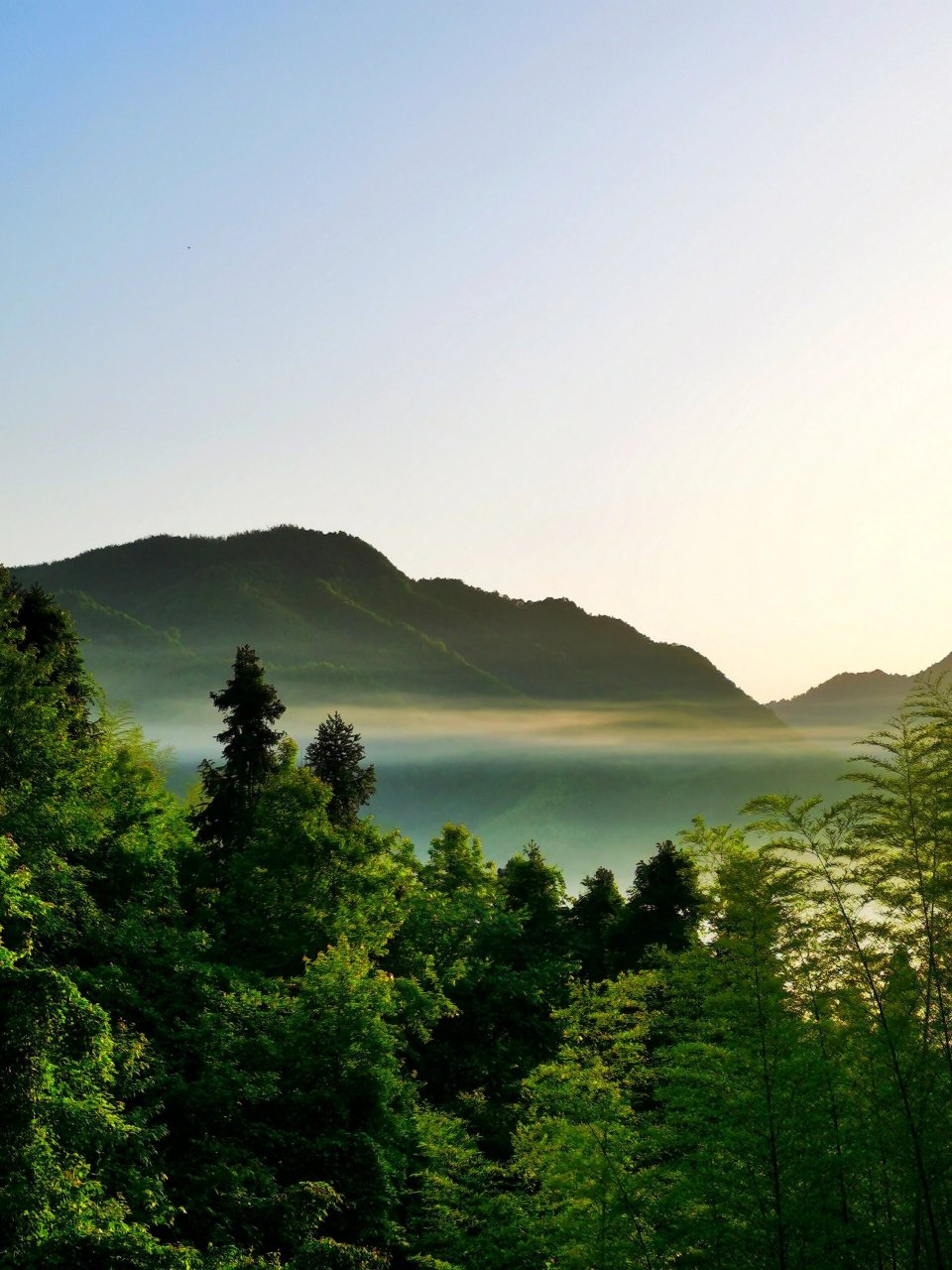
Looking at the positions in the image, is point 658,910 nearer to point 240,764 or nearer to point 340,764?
point 340,764

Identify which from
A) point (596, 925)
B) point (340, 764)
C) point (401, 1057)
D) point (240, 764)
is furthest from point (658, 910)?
point (240, 764)

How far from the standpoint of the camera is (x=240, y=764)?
135ft

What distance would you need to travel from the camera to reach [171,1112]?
1032 inches

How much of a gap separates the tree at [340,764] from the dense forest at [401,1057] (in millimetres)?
8413

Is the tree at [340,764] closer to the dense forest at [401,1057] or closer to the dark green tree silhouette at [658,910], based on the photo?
the dense forest at [401,1057]

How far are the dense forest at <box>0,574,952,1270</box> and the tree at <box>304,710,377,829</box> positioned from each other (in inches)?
331

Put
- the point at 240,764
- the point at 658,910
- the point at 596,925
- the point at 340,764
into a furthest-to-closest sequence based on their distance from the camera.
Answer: the point at 596,925, the point at 658,910, the point at 340,764, the point at 240,764

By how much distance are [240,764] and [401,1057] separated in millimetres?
12107

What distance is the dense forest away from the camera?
19812 millimetres

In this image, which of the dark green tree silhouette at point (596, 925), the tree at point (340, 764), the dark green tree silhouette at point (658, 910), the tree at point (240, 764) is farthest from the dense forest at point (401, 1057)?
the dark green tree silhouette at point (596, 925)

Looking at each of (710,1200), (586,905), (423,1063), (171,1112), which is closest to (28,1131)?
(171,1112)

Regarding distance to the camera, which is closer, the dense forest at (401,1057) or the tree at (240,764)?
the dense forest at (401,1057)

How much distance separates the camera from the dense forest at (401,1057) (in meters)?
19.8

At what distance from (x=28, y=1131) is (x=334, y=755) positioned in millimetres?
30446
